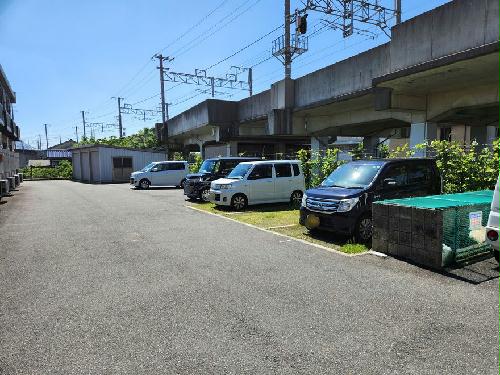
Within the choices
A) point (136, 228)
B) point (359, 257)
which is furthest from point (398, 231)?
point (136, 228)

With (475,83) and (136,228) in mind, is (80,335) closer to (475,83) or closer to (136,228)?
(136,228)

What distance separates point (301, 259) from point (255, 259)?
83 centimetres

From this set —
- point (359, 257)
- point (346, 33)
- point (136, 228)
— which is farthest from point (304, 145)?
point (359, 257)

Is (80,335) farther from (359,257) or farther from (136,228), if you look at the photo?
(136,228)

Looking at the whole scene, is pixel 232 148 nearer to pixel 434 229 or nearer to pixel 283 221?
pixel 283 221

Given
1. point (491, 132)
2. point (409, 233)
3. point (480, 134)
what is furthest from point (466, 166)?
point (491, 132)

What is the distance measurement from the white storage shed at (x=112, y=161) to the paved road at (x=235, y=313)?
28543 millimetres

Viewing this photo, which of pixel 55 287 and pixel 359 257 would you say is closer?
pixel 55 287

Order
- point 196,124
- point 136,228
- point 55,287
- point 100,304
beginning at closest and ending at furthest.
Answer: point 100,304
point 55,287
point 136,228
point 196,124

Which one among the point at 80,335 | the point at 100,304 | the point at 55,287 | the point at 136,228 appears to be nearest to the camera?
the point at 80,335

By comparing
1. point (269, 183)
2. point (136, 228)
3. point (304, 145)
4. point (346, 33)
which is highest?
point (346, 33)

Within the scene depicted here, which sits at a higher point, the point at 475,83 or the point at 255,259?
the point at 475,83

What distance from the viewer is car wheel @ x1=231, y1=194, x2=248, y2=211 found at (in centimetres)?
1304

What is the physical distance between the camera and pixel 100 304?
4.68 metres
